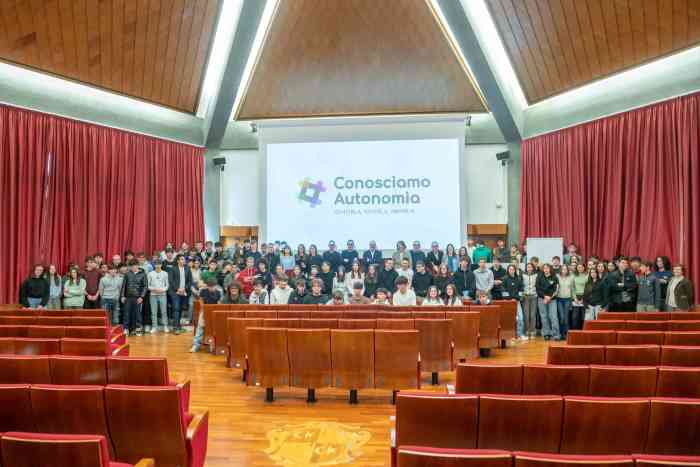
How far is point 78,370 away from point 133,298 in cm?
638

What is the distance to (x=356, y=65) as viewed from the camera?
39.8 feet

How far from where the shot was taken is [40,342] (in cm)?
468

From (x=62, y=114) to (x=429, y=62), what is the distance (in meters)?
7.74

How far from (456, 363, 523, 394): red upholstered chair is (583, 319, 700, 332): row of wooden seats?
2.75 meters

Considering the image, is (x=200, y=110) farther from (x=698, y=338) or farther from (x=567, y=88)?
(x=698, y=338)

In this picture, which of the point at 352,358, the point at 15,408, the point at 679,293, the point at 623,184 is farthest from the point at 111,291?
the point at 623,184

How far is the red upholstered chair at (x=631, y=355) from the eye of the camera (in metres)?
4.33

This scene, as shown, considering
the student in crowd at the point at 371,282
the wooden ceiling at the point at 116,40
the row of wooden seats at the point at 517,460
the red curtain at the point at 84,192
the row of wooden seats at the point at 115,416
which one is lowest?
the row of wooden seats at the point at 115,416

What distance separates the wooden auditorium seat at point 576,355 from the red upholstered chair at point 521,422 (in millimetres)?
1638

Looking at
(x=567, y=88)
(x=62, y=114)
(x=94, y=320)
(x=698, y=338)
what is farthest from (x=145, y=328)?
(x=567, y=88)

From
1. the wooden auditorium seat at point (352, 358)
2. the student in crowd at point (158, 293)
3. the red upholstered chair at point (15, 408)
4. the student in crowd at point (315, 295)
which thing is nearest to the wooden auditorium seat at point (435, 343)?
the wooden auditorium seat at point (352, 358)

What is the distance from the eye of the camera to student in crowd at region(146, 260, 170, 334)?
9.68m

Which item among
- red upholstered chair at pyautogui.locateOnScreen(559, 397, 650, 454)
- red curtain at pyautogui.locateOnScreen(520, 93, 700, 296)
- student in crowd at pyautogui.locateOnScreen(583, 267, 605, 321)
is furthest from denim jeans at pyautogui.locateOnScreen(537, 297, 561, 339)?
red upholstered chair at pyautogui.locateOnScreen(559, 397, 650, 454)

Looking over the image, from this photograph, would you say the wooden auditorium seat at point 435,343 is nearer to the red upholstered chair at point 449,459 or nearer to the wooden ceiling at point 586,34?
the red upholstered chair at point 449,459
